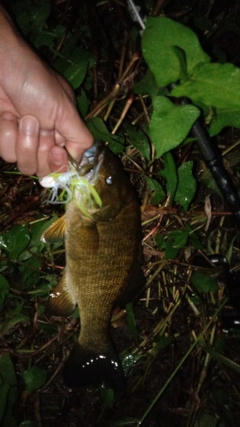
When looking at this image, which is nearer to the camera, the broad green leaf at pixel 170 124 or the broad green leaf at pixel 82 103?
the broad green leaf at pixel 170 124

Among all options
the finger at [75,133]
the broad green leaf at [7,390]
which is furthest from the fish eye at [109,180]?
the broad green leaf at [7,390]

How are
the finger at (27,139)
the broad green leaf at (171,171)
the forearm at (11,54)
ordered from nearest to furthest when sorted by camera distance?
the forearm at (11,54) → the finger at (27,139) → the broad green leaf at (171,171)

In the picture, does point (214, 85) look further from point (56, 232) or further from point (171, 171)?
point (56, 232)

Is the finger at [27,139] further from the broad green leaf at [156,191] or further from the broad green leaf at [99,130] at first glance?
the broad green leaf at [156,191]

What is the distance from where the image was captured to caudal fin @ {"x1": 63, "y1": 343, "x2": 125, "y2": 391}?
235 cm

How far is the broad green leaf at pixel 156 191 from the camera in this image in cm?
230

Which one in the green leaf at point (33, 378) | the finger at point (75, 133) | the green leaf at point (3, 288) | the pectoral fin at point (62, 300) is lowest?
the green leaf at point (33, 378)

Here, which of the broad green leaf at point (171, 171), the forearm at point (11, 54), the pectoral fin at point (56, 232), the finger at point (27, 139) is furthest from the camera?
the pectoral fin at point (56, 232)

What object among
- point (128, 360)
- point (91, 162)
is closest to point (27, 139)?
point (91, 162)

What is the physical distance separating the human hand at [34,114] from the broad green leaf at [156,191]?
0.58 m

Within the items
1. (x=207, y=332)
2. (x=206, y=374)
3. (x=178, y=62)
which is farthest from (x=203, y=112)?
(x=206, y=374)

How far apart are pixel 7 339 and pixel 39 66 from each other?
182 cm

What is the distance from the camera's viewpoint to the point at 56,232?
2.15m

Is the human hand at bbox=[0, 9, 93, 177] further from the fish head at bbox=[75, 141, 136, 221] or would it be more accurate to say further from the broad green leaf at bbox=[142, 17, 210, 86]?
the broad green leaf at bbox=[142, 17, 210, 86]
